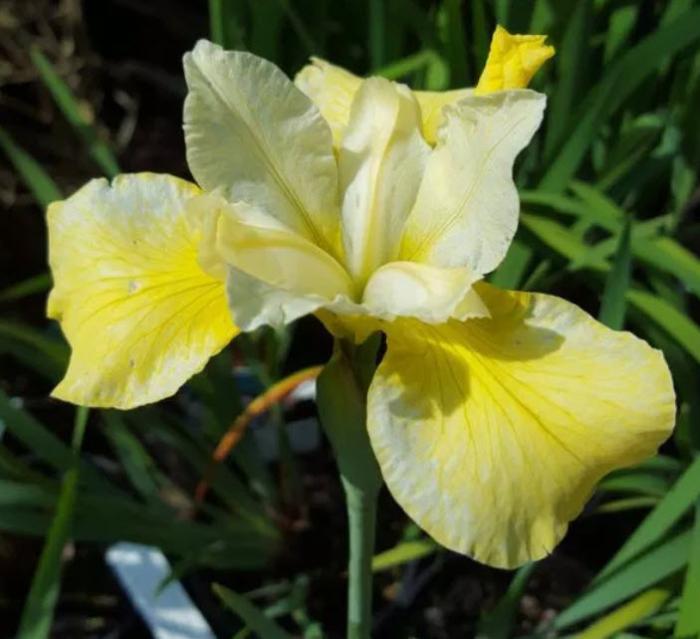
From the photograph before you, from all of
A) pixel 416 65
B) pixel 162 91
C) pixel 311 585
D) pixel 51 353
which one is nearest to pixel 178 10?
pixel 162 91

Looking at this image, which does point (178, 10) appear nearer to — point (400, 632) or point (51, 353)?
point (51, 353)

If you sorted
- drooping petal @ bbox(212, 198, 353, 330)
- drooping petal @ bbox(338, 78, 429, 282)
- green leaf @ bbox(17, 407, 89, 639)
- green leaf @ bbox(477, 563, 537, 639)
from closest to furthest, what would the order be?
drooping petal @ bbox(212, 198, 353, 330) < drooping petal @ bbox(338, 78, 429, 282) < green leaf @ bbox(17, 407, 89, 639) < green leaf @ bbox(477, 563, 537, 639)

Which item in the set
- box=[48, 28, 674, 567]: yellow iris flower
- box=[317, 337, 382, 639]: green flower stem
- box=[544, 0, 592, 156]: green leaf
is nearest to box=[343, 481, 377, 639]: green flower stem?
box=[317, 337, 382, 639]: green flower stem

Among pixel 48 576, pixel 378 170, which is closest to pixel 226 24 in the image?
pixel 378 170

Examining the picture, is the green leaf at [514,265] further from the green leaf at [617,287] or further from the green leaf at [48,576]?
the green leaf at [48,576]

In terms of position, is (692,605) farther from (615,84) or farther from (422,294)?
(615,84)

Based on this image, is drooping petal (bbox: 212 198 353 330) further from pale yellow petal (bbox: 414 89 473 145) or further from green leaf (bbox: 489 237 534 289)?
green leaf (bbox: 489 237 534 289)

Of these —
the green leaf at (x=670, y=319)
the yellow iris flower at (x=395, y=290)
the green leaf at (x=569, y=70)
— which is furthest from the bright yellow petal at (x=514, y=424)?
the green leaf at (x=569, y=70)
